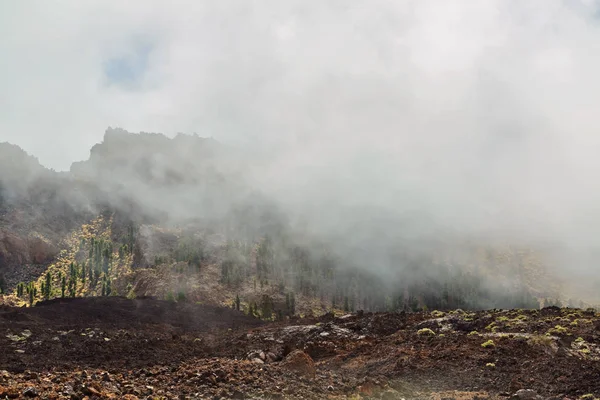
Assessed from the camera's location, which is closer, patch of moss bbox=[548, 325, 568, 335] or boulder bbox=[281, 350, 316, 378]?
boulder bbox=[281, 350, 316, 378]

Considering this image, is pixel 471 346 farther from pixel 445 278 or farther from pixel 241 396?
pixel 445 278

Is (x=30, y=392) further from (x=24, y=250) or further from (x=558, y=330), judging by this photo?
(x=24, y=250)

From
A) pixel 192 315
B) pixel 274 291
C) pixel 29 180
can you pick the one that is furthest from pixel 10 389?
pixel 29 180

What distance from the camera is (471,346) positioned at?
30.0 metres

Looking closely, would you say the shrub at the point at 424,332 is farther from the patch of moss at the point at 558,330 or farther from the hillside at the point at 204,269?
the hillside at the point at 204,269

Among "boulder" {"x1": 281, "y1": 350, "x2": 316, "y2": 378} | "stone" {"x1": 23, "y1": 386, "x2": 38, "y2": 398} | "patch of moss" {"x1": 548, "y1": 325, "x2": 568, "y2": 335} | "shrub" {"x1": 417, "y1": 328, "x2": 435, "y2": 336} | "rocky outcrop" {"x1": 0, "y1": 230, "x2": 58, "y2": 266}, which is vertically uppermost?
"rocky outcrop" {"x1": 0, "y1": 230, "x2": 58, "y2": 266}

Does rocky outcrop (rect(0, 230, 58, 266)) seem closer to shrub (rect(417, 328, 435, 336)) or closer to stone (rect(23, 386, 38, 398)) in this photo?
shrub (rect(417, 328, 435, 336))

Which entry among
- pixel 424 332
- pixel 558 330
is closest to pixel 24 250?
pixel 424 332

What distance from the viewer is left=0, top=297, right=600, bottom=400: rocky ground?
16.6 m

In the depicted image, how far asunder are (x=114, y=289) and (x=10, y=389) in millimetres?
121960

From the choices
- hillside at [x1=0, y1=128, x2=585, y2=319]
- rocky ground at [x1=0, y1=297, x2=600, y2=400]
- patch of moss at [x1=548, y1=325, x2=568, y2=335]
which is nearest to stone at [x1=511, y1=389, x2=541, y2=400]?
rocky ground at [x1=0, y1=297, x2=600, y2=400]

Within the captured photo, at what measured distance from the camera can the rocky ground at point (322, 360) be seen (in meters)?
16.6

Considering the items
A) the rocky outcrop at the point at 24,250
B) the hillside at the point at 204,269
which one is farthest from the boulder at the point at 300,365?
the rocky outcrop at the point at 24,250

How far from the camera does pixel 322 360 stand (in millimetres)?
36000
